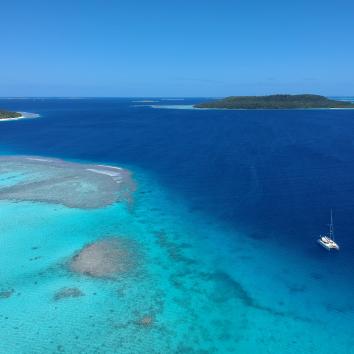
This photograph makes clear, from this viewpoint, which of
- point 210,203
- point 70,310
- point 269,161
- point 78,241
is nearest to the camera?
point 70,310

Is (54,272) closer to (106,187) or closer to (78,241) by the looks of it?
(78,241)

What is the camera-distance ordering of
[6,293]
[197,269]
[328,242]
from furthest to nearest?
[328,242] < [197,269] < [6,293]

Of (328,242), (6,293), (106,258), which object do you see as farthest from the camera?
(328,242)

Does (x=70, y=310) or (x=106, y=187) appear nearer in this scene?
(x=70, y=310)

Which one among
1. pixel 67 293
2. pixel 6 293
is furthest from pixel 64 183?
pixel 67 293

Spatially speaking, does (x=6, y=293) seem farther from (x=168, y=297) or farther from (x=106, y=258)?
(x=168, y=297)

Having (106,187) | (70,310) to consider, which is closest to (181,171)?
(106,187)

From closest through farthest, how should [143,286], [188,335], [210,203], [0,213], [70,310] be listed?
[188,335]
[70,310]
[143,286]
[0,213]
[210,203]

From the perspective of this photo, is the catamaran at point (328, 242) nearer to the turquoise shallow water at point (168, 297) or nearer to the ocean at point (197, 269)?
the ocean at point (197, 269)
